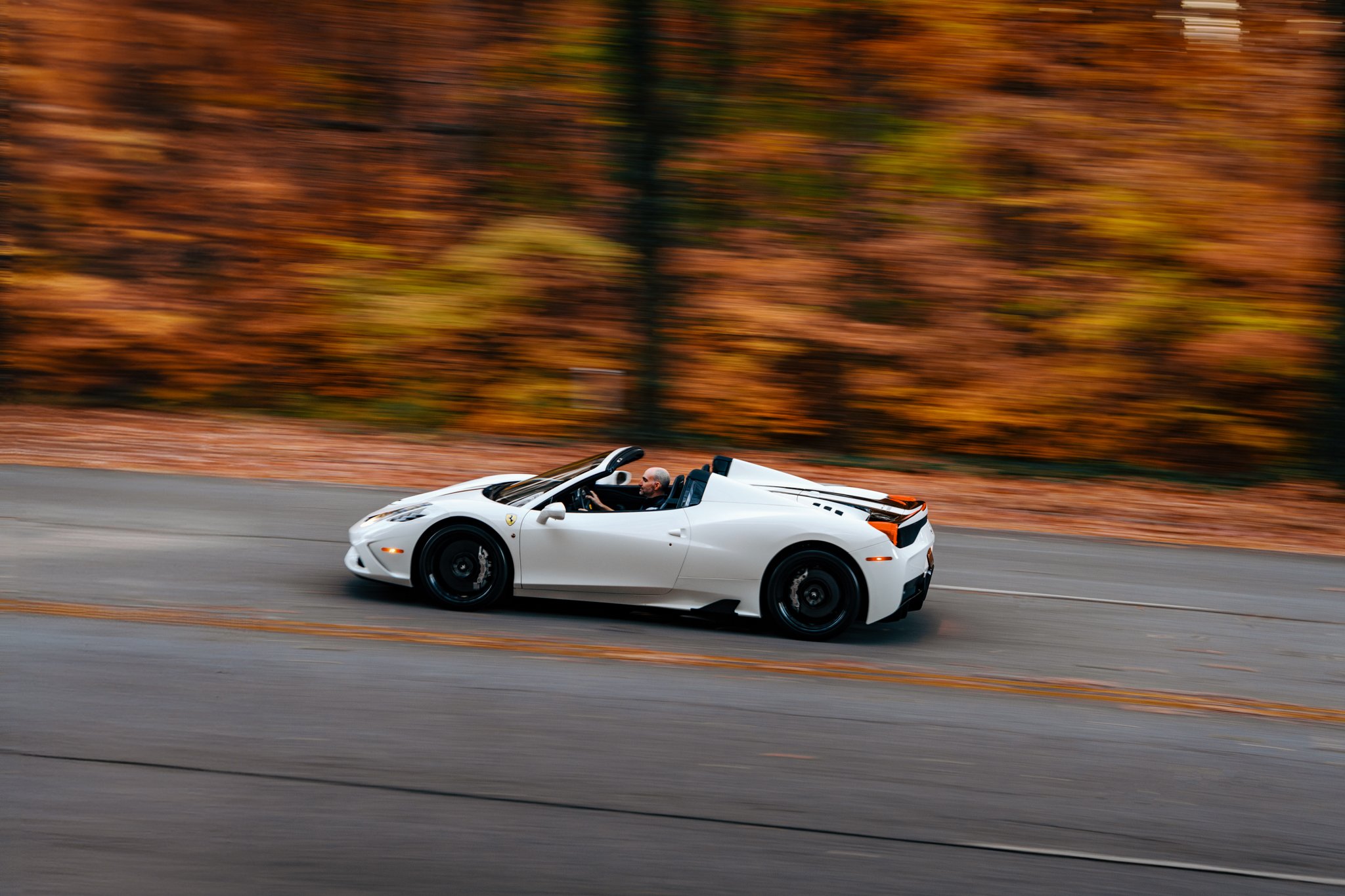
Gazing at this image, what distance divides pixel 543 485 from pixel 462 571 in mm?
791

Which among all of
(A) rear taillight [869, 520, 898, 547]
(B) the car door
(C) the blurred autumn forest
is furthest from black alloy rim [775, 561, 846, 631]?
(C) the blurred autumn forest

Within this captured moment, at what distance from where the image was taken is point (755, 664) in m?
7.50

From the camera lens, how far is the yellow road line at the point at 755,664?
7348 millimetres

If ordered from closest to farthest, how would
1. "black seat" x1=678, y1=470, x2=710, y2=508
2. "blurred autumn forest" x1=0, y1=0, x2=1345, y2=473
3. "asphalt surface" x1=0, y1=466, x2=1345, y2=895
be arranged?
"asphalt surface" x1=0, y1=466, x2=1345, y2=895, "black seat" x1=678, y1=470, x2=710, y2=508, "blurred autumn forest" x1=0, y1=0, x2=1345, y2=473

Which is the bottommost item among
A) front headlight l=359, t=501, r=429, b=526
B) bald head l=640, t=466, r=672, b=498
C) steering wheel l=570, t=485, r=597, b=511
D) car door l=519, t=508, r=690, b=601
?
car door l=519, t=508, r=690, b=601

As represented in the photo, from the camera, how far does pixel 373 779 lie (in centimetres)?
559

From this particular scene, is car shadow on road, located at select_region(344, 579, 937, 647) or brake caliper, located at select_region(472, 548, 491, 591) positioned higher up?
brake caliper, located at select_region(472, 548, 491, 591)

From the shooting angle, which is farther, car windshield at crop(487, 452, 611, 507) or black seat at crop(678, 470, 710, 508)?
car windshield at crop(487, 452, 611, 507)

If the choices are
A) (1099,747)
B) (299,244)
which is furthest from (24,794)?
(299,244)

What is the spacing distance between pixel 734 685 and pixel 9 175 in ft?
71.7

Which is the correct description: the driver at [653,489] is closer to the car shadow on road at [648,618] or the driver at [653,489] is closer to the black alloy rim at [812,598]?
the car shadow on road at [648,618]

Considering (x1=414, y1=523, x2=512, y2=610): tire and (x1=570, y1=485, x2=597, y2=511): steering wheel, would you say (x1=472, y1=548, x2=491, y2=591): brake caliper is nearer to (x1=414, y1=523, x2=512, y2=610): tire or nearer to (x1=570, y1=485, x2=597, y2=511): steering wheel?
(x1=414, y1=523, x2=512, y2=610): tire

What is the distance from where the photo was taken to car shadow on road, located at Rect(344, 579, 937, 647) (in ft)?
27.0

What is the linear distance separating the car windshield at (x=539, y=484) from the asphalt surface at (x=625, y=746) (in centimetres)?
76
